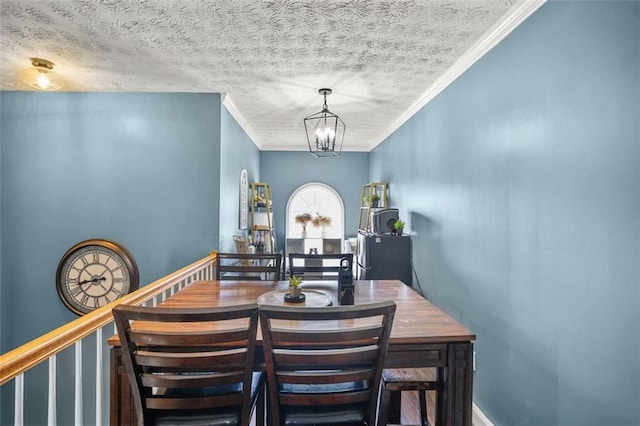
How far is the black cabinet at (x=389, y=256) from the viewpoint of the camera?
3803 millimetres

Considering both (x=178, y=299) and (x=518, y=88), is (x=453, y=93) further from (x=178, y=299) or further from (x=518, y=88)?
(x=178, y=299)

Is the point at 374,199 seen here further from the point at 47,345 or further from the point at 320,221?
the point at 47,345

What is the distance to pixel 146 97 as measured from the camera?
3395 millimetres

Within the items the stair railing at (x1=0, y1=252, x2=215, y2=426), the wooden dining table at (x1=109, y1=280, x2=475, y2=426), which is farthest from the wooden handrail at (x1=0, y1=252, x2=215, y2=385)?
the wooden dining table at (x1=109, y1=280, x2=475, y2=426)

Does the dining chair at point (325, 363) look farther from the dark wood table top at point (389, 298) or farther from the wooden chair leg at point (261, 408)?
the wooden chair leg at point (261, 408)

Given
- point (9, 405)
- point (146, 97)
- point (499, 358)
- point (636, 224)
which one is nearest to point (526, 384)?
point (499, 358)

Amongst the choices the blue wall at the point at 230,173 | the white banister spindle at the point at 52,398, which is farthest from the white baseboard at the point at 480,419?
the blue wall at the point at 230,173

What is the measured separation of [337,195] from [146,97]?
12.9 ft

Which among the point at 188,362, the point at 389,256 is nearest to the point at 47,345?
the point at 188,362

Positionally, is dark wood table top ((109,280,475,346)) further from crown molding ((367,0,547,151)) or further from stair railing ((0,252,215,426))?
crown molding ((367,0,547,151))

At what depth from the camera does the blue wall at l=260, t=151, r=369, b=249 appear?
6.48 metres

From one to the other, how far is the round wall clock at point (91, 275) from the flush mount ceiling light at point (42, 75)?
5.05 feet

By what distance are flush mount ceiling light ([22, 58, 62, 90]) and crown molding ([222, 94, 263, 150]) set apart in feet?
4.84

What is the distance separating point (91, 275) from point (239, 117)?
2.48 meters
